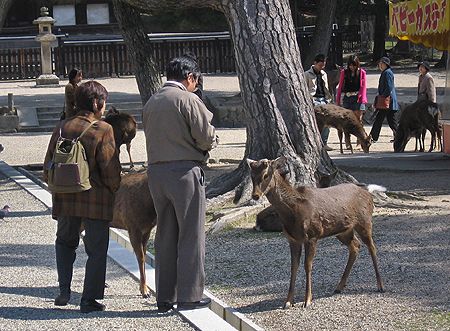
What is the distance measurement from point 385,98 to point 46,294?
39.5ft

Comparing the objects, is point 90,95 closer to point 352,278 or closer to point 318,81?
point 352,278

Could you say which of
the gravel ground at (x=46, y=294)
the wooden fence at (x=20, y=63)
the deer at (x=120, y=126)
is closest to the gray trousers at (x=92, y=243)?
the gravel ground at (x=46, y=294)

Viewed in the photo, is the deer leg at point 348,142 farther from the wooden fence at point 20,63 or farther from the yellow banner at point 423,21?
the wooden fence at point 20,63

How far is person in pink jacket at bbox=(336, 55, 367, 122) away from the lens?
18.4 metres

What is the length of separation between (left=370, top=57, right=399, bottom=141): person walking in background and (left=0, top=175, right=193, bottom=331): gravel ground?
8.77 meters

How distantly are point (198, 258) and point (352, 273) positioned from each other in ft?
5.77

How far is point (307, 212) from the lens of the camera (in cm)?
743

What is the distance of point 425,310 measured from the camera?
7195mm

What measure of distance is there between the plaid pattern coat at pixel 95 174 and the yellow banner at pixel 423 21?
8626 mm

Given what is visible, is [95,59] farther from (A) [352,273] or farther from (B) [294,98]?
(A) [352,273]

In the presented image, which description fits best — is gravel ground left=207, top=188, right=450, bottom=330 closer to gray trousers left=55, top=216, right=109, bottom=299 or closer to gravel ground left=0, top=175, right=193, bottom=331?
gravel ground left=0, top=175, right=193, bottom=331

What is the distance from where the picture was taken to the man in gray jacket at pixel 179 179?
23.4ft

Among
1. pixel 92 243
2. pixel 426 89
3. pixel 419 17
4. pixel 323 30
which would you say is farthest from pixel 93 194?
A: pixel 323 30

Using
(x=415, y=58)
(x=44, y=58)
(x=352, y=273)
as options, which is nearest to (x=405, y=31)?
(x=352, y=273)
